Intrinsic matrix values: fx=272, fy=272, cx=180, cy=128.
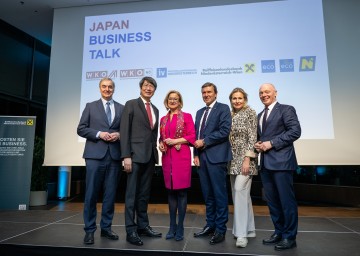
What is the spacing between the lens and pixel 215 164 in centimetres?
222

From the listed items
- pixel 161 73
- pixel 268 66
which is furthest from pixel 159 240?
pixel 268 66

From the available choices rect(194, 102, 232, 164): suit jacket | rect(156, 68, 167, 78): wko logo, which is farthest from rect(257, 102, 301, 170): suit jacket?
rect(156, 68, 167, 78): wko logo

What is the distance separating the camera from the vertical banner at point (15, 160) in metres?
3.90

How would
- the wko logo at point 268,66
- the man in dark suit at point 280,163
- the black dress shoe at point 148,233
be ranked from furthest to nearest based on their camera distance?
the wko logo at point 268,66 < the black dress shoe at point 148,233 < the man in dark suit at point 280,163

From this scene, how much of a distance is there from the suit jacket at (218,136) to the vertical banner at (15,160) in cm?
292

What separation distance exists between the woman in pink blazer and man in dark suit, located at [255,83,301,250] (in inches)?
22.6

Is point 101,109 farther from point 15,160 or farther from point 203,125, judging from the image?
point 15,160

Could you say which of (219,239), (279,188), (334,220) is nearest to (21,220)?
(219,239)

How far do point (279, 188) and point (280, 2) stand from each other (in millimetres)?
3285

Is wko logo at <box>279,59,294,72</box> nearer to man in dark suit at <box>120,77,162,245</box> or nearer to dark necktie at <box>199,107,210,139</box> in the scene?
dark necktie at <box>199,107,210,139</box>

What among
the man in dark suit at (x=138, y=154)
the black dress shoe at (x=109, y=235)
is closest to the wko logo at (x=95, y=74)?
the man in dark suit at (x=138, y=154)

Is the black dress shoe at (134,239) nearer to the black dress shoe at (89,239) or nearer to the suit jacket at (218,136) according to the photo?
the black dress shoe at (89,239)

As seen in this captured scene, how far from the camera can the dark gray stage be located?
192 centimetres

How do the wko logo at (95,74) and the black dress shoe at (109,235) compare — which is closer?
the black dress shoe at (109,235)
